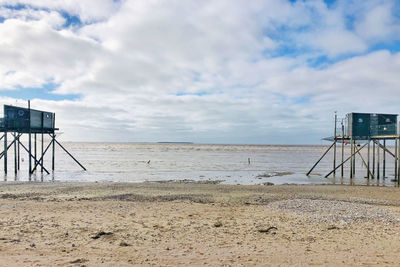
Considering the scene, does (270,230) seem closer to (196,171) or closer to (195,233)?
(195,233)

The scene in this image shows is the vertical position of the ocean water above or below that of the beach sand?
below

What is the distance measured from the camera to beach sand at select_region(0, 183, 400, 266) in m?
7.13

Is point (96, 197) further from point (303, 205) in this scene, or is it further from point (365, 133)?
point (365, 133)

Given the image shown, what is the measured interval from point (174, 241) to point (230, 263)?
218 cm

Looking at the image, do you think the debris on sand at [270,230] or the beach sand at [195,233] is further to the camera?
the debris on sand at [270,230]

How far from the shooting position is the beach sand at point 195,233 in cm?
713

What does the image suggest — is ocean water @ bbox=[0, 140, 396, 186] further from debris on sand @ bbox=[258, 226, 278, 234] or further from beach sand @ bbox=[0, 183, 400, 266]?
debris on sand @ bbox=[258, 226, 278, 234]

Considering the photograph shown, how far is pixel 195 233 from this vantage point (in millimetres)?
9219

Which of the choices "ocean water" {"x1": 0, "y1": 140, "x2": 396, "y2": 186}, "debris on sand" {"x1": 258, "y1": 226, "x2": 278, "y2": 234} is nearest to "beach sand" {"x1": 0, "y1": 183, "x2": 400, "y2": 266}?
"debris on sand" {"x1": 258, "y1": 226, "x2": 278, "y2": 234}

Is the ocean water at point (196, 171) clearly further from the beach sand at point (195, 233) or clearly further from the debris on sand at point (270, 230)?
the debris on sand at point (270, 230)

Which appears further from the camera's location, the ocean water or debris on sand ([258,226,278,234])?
the ocean water

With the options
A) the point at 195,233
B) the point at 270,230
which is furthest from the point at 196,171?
the point at 195,233

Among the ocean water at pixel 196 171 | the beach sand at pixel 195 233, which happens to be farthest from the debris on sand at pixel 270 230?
the ocean water at pixel 196 171

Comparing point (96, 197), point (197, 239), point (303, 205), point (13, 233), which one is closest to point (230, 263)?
point (197, 239)
